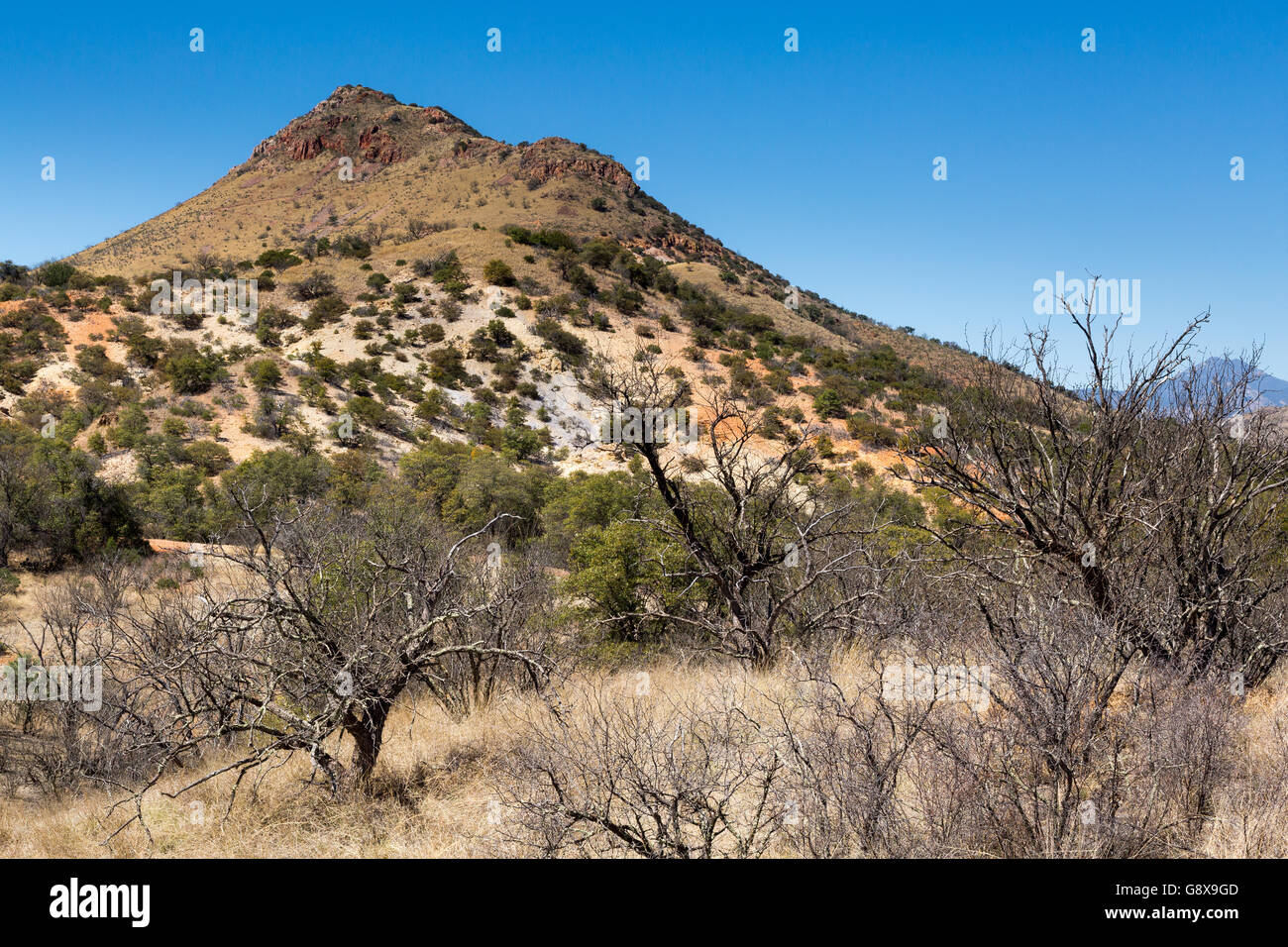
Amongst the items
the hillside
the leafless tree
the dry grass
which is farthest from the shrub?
the leafless tree

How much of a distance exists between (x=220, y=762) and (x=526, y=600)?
409 centimetres

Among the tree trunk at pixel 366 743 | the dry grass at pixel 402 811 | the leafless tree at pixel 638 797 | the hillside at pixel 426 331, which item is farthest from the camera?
the hillside at pixel 426 331

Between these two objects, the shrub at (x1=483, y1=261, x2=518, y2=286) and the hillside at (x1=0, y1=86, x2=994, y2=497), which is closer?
the hillside at (x1=0, y1=86, x2=994, y2=497)

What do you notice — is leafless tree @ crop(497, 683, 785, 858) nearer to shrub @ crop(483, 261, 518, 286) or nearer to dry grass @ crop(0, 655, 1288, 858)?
dry grass @ crop(0, 655, 1288, 858)

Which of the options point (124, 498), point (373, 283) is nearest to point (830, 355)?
point (373, 283)

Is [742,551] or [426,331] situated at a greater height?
[426,331]

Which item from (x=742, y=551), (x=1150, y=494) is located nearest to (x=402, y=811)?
→ (x=742, y=551)

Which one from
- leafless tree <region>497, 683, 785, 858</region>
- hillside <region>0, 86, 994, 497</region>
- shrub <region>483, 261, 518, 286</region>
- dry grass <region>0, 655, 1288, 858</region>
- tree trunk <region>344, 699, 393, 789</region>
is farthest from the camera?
shrub <region>483, 261, 518, 286</region>

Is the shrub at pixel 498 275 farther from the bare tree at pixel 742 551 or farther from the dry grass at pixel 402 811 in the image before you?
the dry grass at pixel 402 811

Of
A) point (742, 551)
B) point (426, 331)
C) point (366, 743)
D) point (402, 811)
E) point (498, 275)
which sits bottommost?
point (402, 811)

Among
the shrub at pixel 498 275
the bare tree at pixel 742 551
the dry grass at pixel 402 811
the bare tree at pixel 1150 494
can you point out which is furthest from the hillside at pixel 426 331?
the dry grass at pixel 402 811

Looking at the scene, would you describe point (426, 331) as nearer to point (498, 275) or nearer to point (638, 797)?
point (498, 275)

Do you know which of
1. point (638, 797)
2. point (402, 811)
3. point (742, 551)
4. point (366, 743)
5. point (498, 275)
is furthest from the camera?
point (498, 275)

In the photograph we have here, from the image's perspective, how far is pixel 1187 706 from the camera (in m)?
4.54
